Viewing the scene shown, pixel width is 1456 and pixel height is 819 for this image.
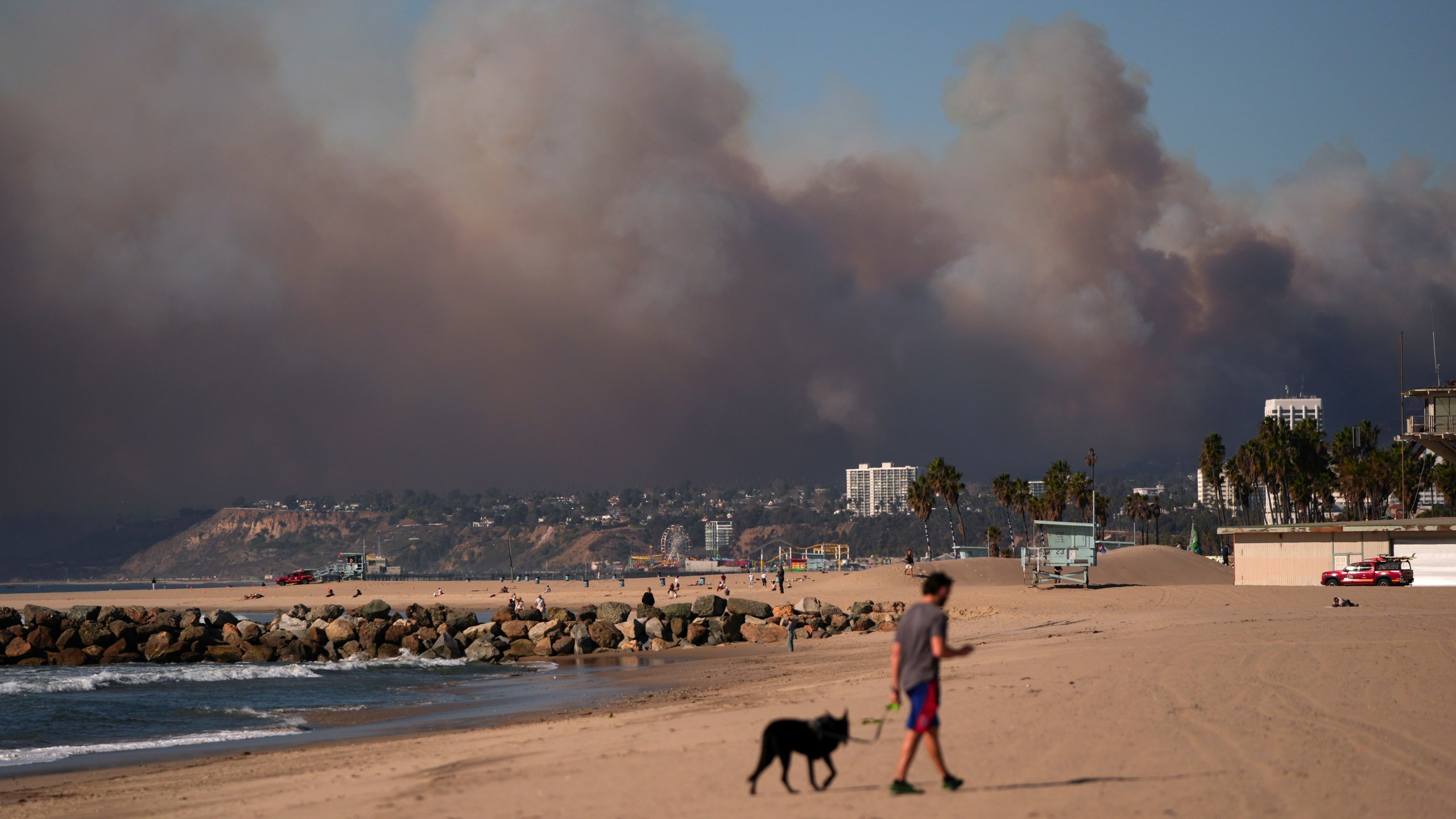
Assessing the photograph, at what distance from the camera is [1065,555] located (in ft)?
151

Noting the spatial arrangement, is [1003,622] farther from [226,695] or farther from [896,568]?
[896,568]

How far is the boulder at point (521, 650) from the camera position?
35.4 meters

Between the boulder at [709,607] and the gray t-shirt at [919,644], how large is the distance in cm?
3220

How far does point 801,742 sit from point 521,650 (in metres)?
28.4

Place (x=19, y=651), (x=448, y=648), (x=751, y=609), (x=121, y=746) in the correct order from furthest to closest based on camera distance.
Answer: (x=751, y=609)
(x=19, y=651)
(x=448, y=648)
(x=121, y=746)

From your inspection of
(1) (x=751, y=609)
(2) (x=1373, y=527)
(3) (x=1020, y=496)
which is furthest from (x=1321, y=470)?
(1) (x=751, y=609)

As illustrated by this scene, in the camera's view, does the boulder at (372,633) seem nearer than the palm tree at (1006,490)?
Yes

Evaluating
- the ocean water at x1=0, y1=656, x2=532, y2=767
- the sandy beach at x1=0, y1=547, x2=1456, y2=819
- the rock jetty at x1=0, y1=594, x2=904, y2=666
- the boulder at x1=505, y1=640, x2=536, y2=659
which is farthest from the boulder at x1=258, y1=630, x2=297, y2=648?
the sandy beach at x1=0, y1=547, x2=1456, y2=819

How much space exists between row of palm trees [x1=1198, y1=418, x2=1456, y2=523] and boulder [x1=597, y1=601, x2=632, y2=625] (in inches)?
2846

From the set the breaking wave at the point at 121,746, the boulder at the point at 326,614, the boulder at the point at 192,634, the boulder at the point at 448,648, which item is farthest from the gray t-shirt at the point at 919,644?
the boulder at the point at 326,614

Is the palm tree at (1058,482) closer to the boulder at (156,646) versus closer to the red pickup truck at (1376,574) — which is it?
the red pickup truck at (1376,574)

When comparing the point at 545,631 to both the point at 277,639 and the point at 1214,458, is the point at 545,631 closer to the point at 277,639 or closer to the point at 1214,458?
the point at 277,639

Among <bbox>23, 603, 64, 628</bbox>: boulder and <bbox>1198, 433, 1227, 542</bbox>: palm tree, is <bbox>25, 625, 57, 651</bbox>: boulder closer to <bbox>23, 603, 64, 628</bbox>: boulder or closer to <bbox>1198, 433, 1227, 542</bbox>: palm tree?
<bbox>23, 603, 64, 628</bbox>: boulder

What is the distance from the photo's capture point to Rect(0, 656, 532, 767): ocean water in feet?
64.1
